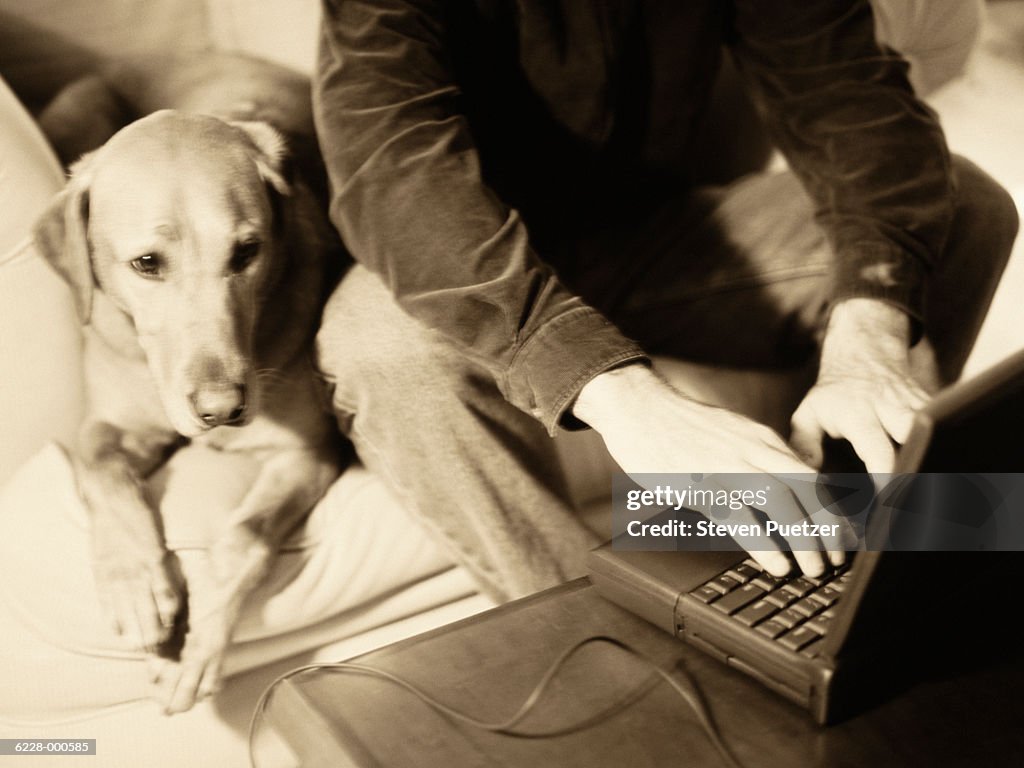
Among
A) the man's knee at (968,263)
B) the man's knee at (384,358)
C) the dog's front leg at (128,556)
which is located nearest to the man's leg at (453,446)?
the man's knee at (384,358)

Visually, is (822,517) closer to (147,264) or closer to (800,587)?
(800,587)

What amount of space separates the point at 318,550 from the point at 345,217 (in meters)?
0.37

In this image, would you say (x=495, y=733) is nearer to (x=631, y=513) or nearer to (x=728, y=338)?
(x=631, y=513)

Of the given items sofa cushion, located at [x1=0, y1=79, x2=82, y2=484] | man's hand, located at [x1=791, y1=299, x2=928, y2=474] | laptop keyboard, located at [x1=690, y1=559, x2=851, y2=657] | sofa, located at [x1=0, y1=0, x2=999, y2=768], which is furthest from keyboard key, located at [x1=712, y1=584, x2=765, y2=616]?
sofa cushion, located at [x1=0, y1=79, x2=82, y2=484]

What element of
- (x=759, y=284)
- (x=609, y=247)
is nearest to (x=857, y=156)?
(x=759, y=284)

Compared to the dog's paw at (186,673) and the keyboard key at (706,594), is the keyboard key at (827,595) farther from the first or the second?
the dog's paw at (186,673)

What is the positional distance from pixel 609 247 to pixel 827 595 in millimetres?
742

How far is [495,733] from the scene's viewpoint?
0.51 meters

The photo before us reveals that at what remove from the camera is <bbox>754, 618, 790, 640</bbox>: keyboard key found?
1.71 feet

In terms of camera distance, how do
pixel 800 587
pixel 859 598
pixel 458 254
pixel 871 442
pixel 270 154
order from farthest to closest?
pixel 270 154 < pixel 458 254 < pixel 871 442 < pixel 800 587 < pixel 859 598

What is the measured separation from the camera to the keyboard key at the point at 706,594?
561 mm

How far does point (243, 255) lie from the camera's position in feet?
3.18

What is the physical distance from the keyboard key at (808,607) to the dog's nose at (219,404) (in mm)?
594

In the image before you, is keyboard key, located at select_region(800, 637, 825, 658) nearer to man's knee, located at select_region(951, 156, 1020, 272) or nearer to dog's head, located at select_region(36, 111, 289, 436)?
dog's head, located at select_region(36, 111, 289, 436)
